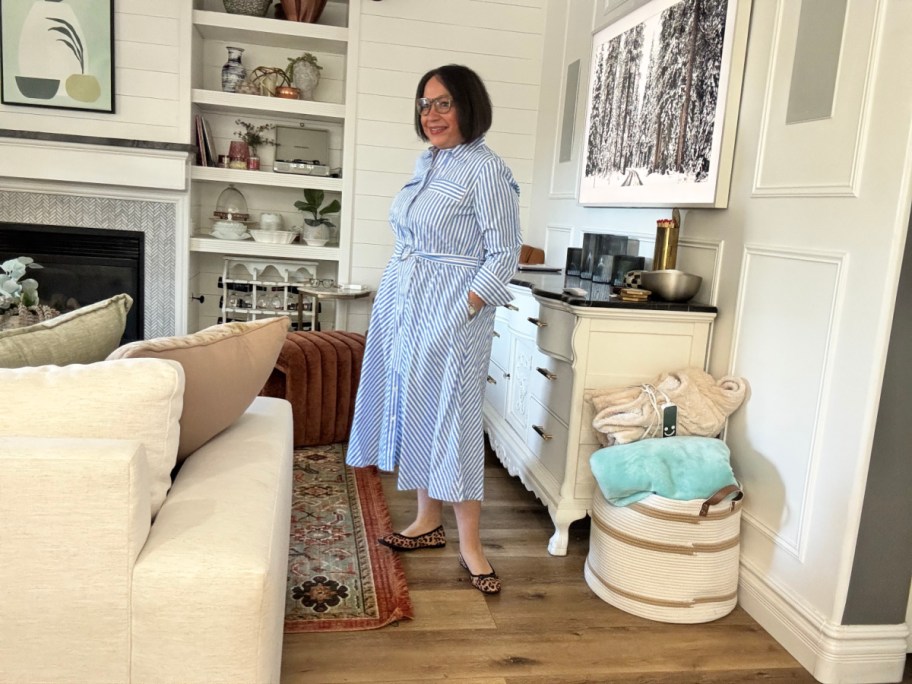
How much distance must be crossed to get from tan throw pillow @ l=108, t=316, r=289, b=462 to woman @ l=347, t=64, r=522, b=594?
0.73 m

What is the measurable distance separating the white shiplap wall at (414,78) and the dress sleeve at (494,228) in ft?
8.06

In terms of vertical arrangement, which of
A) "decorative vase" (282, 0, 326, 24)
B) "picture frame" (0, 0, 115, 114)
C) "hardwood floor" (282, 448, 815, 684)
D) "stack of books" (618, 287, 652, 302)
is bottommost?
"hardwood floor" (282, 448, 815, 684)

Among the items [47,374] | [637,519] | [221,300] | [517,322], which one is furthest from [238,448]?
[221,300]

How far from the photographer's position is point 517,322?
127 inches

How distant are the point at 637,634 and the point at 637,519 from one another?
30 centimetres

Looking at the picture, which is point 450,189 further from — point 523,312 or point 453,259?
point 523,312

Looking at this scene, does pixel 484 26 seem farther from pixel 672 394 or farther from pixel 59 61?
pixel 672 394

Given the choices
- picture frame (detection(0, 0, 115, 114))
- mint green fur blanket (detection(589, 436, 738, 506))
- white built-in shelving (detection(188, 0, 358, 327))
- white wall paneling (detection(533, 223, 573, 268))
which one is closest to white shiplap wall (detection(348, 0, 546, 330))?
white built-in shelving (detection(188, 0, 358, 327))

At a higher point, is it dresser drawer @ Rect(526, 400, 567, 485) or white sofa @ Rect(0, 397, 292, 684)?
white sofa @ Rect(0, 397, 292, 684)

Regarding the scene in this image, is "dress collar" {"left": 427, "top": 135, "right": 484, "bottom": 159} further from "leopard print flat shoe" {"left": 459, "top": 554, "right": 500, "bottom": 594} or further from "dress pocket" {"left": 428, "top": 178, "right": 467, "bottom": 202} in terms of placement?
"leopard print flat shoe" {"left": 459, "top": 554, "right": 500, "bottom": 594}

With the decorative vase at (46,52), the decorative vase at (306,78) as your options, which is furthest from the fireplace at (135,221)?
the decorative vase at (306,78)

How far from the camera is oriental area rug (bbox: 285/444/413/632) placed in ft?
6.90

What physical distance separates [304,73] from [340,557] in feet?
10.0

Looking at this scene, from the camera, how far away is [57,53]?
4.20m
